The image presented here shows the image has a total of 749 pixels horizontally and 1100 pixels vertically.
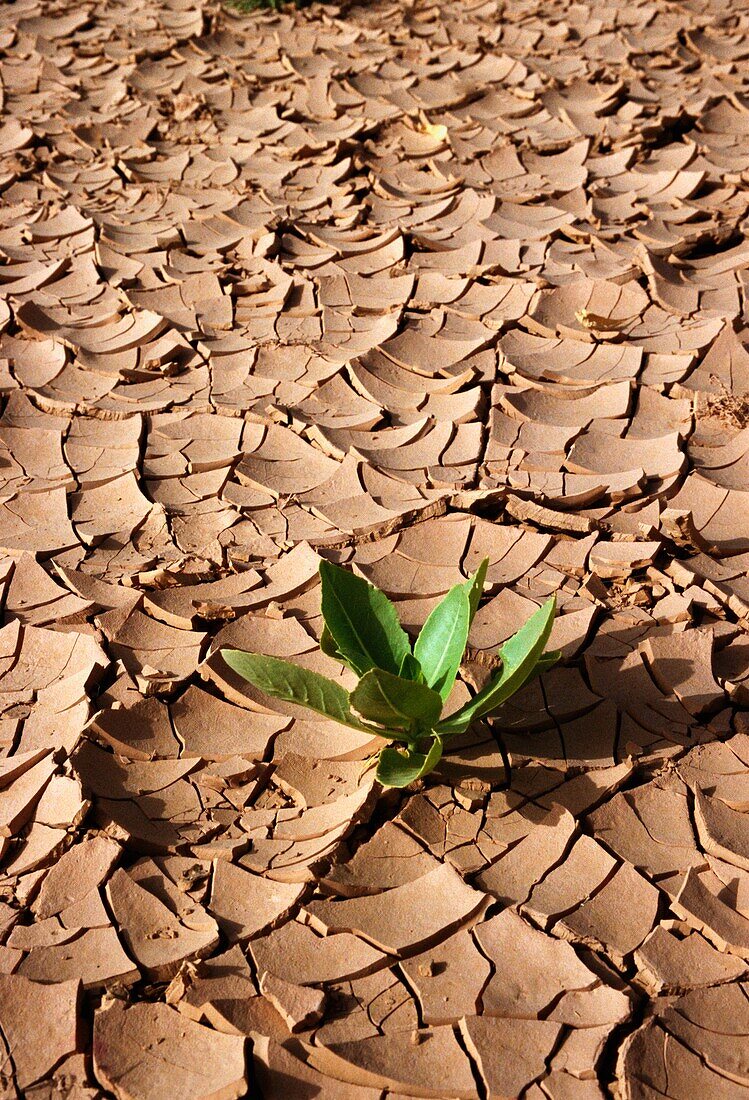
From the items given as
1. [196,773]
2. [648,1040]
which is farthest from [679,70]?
[648,1040]

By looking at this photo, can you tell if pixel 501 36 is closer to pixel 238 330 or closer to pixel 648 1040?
pixel 238 330

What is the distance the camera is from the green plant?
4.96 ft

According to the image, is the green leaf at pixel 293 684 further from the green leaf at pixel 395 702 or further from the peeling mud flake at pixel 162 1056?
the peeling mud flake at pixel 162 1056

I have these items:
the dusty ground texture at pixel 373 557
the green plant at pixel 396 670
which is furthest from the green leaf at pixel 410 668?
the dusty ground texture at pixel 373 557

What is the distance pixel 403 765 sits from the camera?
5.06 feet

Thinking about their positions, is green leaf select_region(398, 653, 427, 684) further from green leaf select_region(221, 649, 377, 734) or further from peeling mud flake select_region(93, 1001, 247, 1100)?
peeling mud flake select_region(93, 1001, 247, 1100)

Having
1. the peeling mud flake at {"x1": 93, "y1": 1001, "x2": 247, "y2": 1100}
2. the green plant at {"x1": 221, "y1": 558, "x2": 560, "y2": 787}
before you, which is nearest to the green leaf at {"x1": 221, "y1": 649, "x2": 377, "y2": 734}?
the green plant at {"x1": 221, "y1": 558, "x2": 560, "y2": 787}

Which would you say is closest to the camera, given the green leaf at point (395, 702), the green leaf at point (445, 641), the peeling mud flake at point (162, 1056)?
the peeling mud flake at point (162, 1056)

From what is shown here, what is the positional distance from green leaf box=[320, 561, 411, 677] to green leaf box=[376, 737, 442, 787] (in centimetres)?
16

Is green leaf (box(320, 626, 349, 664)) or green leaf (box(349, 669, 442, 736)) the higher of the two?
green leaf (box(349, 669, 442, 736))

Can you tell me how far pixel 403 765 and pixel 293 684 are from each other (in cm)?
19

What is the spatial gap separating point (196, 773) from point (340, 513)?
0.68m

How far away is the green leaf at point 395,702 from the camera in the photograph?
1476mm

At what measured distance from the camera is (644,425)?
7.85 ft
